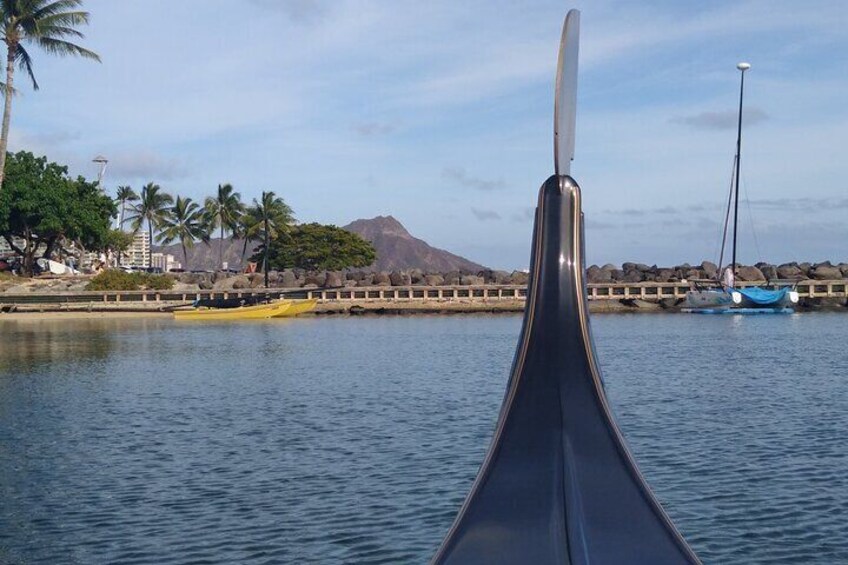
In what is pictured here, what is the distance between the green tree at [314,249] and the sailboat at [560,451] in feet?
320

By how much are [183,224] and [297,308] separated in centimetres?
3976

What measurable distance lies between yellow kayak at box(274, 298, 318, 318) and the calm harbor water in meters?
32.5

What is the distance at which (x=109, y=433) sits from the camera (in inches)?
872

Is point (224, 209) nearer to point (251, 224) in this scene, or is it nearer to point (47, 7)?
point (251, 224)

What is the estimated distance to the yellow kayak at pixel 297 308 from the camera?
76.6 metres

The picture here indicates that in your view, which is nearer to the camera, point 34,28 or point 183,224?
point 34,28

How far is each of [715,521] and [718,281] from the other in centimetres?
6465

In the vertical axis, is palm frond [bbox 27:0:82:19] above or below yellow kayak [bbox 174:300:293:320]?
above

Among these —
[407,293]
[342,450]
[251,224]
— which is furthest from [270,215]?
[342,450]

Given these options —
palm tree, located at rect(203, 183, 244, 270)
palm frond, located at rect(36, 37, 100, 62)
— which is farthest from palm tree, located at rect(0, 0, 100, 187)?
palm tree, located at rect(203, 183, 244, 270)

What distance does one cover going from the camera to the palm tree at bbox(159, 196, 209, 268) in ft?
368

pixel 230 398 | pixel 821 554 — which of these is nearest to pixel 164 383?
pixel 230 398

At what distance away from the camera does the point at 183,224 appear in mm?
112688

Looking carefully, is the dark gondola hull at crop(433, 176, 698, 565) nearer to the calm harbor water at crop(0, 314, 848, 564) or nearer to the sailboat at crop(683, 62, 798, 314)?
the calm harbor water at crop(0, 314, 848, 564)
